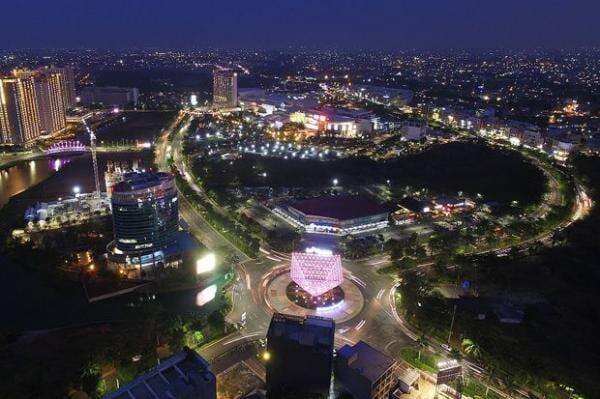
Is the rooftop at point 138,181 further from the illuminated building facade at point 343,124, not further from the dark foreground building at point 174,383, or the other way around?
the illuminated building facade at point 343,124

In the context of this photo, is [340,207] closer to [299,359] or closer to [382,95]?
[299,359]

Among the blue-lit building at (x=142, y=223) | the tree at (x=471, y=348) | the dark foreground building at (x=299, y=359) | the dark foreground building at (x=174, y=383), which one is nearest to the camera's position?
the dark foreground building at (x=174, y=383)

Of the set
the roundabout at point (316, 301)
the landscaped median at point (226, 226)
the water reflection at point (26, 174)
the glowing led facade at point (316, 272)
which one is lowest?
the water reflection at point (26, 174)

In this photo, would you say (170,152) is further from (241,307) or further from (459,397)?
(459,397)

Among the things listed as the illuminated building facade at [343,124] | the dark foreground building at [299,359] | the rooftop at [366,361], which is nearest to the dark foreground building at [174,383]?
the dark foreground building at [299,359]

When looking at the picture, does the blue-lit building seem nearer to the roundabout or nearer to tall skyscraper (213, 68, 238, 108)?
the roundabout

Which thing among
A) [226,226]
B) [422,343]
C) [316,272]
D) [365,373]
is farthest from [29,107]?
[365,373]
